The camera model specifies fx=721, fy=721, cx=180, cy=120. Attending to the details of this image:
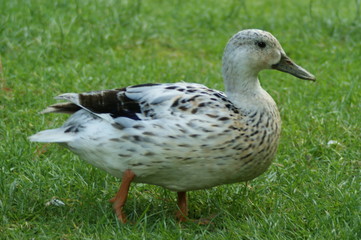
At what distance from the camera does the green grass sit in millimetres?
4512

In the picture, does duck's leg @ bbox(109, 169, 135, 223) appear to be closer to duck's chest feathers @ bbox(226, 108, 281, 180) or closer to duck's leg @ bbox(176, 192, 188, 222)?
duck's leg @ bbox(176, 192, 188, 222)

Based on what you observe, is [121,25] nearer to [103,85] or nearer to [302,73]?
[103,85]

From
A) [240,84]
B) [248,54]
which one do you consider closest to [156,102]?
[240,84]

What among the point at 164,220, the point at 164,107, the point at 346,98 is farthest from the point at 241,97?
the point at 346,98

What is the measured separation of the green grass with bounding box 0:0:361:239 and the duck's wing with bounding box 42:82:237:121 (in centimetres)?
63

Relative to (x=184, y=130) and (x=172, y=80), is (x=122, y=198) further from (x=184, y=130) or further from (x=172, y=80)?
(x=172, y=80)

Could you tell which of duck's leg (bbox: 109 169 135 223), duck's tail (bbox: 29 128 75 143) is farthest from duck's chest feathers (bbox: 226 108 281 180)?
duck's tail (bbox: 29 128 75 143)

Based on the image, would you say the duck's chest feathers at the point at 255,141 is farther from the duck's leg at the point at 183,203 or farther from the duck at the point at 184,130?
the duck's leg at the point at 183,203

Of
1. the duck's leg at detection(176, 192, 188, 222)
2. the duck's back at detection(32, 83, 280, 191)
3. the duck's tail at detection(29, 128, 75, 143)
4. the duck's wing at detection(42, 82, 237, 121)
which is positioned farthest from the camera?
the duck's leg at detection(176, 192, 188, 222)

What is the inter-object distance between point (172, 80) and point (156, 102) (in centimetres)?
282

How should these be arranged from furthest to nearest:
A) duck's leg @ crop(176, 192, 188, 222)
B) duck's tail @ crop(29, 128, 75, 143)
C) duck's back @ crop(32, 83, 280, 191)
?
duck's leg @ crop(176, 192, 188, 222), duck's tail @ crop(29, 128, 75, 143), duck's back @ crop(32, 83, 280, 191)

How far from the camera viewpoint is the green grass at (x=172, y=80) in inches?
178

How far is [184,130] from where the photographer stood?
440 centimetres

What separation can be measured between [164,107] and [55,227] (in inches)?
40.1
